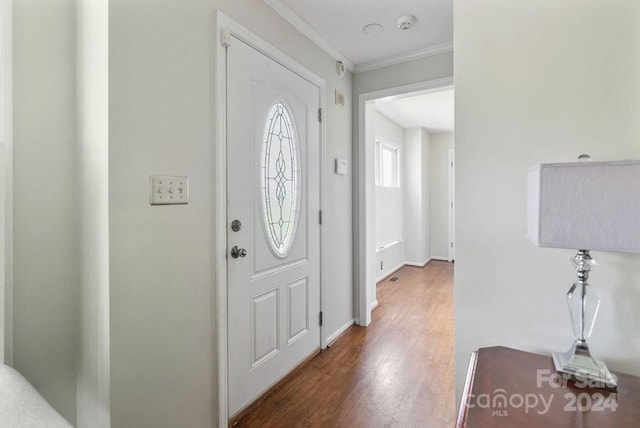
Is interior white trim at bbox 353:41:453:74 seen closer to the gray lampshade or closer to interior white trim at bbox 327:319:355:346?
the gray lampshade

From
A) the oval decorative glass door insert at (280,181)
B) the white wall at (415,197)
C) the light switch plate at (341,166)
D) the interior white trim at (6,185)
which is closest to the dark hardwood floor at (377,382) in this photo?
the oval decorative glass door insert at (280,181)

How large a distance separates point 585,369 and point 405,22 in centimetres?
216

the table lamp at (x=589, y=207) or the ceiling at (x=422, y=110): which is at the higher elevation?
the ceiling at (x=422, y=110)

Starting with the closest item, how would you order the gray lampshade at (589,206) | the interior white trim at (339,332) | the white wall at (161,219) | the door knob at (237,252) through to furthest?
the gray lampshade at (589,206) → the white wall at (161,219) → the door knob at (237,252) → the interior white trim at (339,332)

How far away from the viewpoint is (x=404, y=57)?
2637mm

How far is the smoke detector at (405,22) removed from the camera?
2094 mm

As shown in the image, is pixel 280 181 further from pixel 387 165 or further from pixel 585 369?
pixel 387 165

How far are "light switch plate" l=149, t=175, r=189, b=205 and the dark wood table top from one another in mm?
1307

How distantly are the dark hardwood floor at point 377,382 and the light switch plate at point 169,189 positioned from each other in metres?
1.25

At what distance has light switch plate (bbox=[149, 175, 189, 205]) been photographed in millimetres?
1305

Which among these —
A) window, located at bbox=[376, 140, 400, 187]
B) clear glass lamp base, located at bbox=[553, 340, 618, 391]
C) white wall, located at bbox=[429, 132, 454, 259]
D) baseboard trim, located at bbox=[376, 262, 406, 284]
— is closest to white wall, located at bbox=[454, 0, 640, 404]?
clear glass lamp base, located at bbox=[553, 340, 618, 391]

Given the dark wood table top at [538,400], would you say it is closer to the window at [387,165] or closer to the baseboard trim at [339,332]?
the baseboard trim at [339,332]

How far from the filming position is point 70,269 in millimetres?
1312

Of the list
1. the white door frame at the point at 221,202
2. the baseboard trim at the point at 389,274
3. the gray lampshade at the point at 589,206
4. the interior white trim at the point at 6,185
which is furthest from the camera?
the baseboard trim at the point at 389,274
